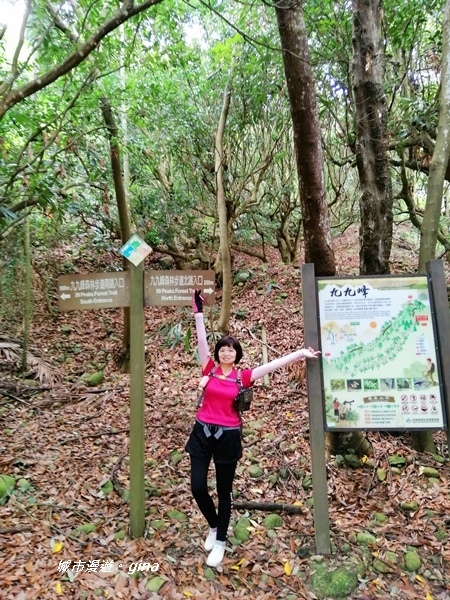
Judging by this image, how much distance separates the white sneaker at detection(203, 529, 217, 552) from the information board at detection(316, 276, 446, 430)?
135cm

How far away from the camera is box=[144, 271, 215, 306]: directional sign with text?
3586mm

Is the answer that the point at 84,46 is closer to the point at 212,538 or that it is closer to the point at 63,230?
the point at 212,538

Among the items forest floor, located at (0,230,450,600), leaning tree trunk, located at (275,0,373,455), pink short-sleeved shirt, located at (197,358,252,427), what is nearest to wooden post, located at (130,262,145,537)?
forest floor, located at (0,230,450,600)

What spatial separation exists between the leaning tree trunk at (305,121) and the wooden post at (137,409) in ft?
6.28

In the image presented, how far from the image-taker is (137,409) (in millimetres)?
3600

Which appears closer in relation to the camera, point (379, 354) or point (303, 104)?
point (379, 354)

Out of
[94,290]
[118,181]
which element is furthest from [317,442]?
[118,181]

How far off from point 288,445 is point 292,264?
8.33 meters

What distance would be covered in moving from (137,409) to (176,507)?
1239 mm

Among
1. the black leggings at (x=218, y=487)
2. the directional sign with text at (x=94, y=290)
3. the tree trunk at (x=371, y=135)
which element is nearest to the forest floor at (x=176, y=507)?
the black leggings at (x=218, y=487)

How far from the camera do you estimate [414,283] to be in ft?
11.4

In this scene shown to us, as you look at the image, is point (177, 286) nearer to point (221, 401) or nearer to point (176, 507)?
point (221, 401)

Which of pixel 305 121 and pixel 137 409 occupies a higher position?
pixel 305 121

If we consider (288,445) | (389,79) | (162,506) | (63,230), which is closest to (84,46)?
(162,506)
